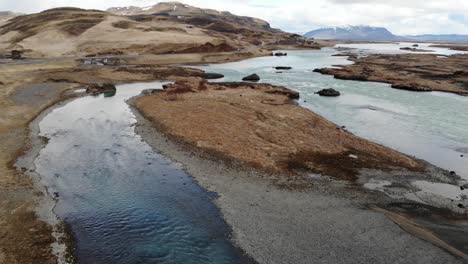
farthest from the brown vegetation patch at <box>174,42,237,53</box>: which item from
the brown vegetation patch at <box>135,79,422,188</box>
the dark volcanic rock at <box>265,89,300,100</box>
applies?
the brown vegetation patch at <box>135,79,422,188</box>

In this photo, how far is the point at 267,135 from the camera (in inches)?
1458

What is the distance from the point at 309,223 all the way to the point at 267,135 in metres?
16.0

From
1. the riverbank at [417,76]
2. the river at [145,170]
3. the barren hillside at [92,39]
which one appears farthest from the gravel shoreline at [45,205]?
the barren hillside at [92,39]

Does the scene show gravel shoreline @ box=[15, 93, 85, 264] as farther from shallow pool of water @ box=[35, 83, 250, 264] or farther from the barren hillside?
the barren hillside

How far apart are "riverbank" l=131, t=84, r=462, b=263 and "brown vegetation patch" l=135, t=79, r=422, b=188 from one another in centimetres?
183

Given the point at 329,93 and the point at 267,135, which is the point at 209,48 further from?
the point at 267,135

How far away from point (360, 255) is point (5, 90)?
175 feet

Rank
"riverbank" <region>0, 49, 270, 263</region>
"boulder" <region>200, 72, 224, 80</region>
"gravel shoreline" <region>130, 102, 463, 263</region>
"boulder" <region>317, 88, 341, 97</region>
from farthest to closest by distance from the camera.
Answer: "boulder" <region>200, 72, 224, 80</region>
"boulder" <region>317, 88, 341, 97</region>
"gravel shoreline" <region>130, 102, 463, 263</region>
"riverbank" <region>0, 49, 270, 263</region>

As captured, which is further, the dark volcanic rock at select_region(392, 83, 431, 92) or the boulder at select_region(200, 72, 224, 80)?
the boulder at select_region(200, 72, 224, 80)

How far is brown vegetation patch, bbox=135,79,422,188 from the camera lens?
30922 mm

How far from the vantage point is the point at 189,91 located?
5731 centimetres

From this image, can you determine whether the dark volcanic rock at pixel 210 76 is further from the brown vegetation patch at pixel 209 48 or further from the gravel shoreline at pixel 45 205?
the gravel shoreline at pixel 45 205

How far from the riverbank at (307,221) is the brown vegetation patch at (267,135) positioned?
6.02 ft

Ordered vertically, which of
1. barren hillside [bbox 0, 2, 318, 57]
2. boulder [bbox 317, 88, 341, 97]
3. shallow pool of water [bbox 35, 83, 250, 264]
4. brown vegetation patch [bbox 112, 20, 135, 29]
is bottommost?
shallow pool of water [bbox 35, 83, 250, 264]
